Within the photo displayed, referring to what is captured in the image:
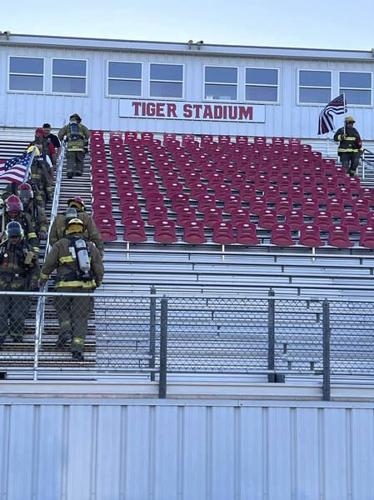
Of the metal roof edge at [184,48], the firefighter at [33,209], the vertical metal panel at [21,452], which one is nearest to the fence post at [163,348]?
the vertical metal panel at [21,452]

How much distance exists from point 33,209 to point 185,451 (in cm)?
518

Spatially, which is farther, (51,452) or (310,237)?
(310,237)

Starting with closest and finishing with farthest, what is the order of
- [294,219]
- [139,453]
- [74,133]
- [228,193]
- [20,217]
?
[139,453]
[20,217]
[294,219]
[228,193]
[74,133]

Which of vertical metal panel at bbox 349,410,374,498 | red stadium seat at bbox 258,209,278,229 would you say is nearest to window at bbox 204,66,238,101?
red stadium seat at bbox 258,209,278,229

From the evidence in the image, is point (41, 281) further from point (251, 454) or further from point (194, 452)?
point (251, 454)

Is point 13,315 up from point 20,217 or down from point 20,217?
down

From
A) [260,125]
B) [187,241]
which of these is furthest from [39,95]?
[187,241]

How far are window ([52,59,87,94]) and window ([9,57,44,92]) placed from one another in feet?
1.23

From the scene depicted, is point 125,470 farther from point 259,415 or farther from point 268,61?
point 268,61

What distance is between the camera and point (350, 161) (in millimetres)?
22312

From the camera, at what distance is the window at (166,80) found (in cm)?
2662

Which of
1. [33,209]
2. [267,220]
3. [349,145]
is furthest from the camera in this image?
[349,145]

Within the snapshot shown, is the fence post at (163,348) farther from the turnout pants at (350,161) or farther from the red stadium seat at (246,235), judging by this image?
the turnout pants at (350,161)

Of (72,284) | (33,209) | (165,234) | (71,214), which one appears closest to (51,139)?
(165,234)
